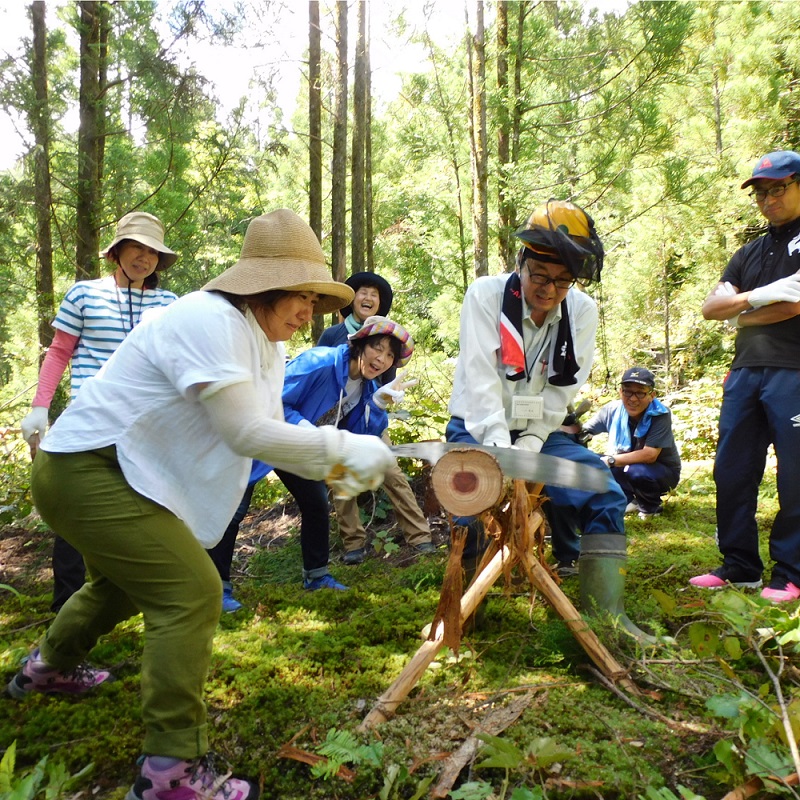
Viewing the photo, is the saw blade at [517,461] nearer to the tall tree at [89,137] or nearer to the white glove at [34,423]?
the white glove at [34,423]

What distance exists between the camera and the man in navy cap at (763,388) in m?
3.38

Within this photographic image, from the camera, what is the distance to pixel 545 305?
10.1 ft

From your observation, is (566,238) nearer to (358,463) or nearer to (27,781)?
(358,463)

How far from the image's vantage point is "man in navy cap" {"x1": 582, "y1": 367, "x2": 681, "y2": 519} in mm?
5203

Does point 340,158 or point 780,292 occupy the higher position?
point 340,158

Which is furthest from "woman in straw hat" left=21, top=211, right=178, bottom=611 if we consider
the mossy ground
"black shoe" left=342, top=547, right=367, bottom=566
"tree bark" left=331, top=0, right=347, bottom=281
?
"tree bark" left=331, top=0, right=347, bottom=281

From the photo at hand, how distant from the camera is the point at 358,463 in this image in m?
2.05

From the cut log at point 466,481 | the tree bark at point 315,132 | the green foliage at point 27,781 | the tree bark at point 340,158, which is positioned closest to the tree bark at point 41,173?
the tree bark at point 315,132

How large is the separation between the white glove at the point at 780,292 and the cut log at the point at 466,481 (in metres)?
1.96

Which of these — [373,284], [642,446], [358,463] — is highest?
[373,284]

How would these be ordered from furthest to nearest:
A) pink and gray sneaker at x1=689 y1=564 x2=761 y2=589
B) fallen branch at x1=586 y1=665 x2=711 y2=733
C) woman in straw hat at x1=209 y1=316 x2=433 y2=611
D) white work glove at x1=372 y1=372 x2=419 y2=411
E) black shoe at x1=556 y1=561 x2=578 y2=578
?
1. white work glove at x1=372 y1=372 x2=419 y2=411
2. black shoe at x1=556 y1=561 x2=578 y2=578
3. woman in straw hat at x1=209 y1=316 x2=433 y2=611
4. pink and gray sneaker at x1=689 y1=564 x2=761 y2=589
5. fallen branch at x1=586 y1=665 x2=711 y2=733

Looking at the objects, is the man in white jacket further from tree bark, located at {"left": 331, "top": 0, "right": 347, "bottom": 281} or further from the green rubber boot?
tree bark, located at {"left": 331, "top": 0, "right": 347, "bottom": 281}

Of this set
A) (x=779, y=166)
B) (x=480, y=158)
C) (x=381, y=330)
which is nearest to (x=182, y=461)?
(x=381, y=330)

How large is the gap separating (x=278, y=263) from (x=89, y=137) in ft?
16.2
